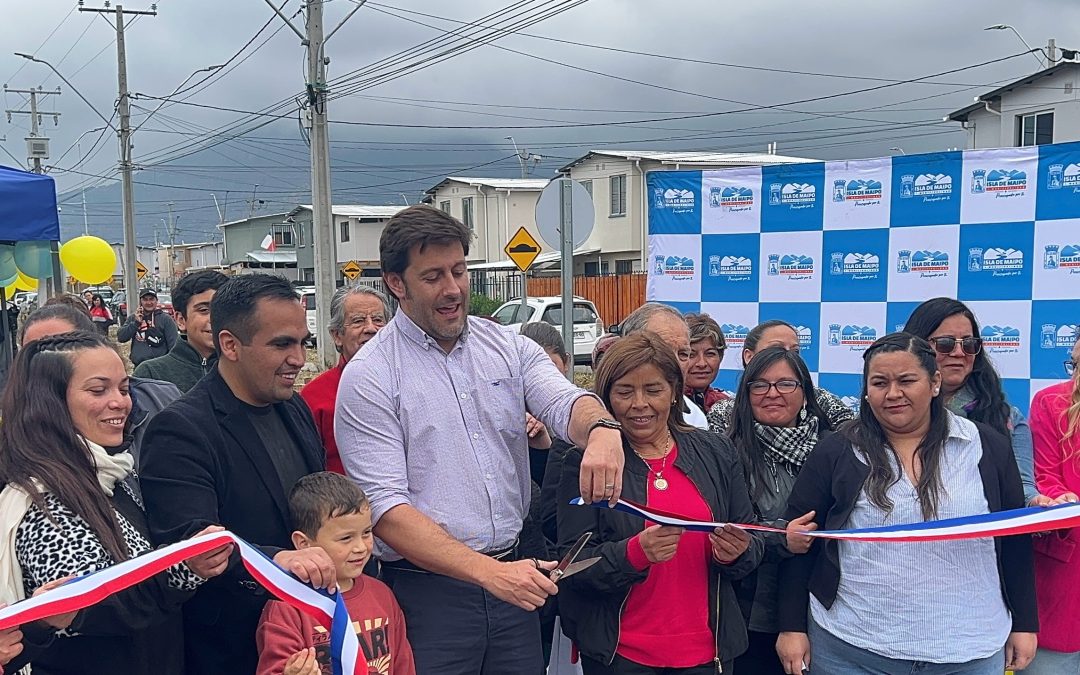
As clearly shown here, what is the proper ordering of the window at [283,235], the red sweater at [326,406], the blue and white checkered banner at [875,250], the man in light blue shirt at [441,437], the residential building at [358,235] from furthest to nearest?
the window at [283,235]
the residential building at [358,235]
the blue and white checkered banner at [875,250]
the red sweater at [326,406]
the man in light blue shirt at [441,437]

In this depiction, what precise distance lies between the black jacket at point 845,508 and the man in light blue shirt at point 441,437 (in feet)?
3.36

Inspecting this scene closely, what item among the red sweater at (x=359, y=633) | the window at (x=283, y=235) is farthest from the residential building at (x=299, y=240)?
the red sweater at (x=359, y=633)

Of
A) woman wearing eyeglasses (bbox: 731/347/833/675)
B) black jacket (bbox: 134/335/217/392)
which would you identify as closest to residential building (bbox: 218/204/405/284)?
black jacket (bbox: 134/335/217/392)

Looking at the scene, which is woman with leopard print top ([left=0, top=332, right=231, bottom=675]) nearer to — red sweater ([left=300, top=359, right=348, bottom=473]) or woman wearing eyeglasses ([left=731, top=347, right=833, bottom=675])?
red sweater ([left=300, top=359, right=348, bottom=473])

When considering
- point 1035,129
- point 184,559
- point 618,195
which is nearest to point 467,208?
point 618,195

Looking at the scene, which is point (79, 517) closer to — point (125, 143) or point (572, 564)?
point (572, 564)

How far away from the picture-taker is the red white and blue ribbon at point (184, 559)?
6.75ft

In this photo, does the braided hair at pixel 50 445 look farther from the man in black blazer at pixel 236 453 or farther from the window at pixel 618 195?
the window at pixel 618 195

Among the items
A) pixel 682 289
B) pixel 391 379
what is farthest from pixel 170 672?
pixel 682 289

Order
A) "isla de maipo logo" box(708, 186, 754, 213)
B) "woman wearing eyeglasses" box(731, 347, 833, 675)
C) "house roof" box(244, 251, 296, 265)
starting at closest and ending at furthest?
"woman wearing eyeglasses" box(731, 347, 833, 675)
"isla de maipo logo" box(708, 186, 754, 213)
"house roof" box(244, 251, 296, 265)

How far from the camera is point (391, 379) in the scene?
8.98ft

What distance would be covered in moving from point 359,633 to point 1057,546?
8.43ft

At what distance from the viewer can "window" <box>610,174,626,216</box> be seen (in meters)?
34.7

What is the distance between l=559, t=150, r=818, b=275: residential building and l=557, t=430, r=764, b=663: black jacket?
100 feet
